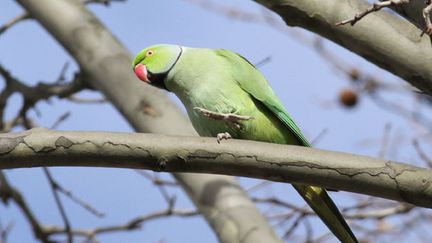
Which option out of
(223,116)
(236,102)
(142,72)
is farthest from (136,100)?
(223,116)

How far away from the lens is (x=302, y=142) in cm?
281

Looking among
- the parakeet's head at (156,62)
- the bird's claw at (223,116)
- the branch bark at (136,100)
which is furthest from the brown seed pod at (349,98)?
the bird's claw at (223,116)

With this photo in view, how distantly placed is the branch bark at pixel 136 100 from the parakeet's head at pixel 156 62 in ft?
1.80

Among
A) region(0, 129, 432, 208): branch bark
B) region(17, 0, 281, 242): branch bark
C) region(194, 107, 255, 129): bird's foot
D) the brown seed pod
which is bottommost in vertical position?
the brown seed pod

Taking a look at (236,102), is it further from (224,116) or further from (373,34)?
(373,34)

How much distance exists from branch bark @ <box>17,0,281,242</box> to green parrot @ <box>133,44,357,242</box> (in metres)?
0.55

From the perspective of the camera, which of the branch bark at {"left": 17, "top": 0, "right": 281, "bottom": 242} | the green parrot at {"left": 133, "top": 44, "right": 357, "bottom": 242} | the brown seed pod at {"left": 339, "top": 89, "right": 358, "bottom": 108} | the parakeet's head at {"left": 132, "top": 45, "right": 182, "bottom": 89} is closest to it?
the green parrot at {"left": 133, "top": 44, "right": 357, "bottom": 242}

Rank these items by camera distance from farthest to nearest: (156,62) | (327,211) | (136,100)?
(136,100)
(156,62)
(327,211)

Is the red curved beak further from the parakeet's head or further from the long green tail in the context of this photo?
the long green tail

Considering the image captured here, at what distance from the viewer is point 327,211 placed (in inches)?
106

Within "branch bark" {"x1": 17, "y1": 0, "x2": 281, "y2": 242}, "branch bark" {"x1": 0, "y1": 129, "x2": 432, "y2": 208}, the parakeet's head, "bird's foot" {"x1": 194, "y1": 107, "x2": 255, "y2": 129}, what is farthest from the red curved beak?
"branch bark" {"x1": 0, "y1": 129, "x2": 432, "y2": 208}

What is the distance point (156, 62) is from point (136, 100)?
0.72 m

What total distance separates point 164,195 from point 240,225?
769 millimetres

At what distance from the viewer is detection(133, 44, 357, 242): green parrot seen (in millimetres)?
2674
